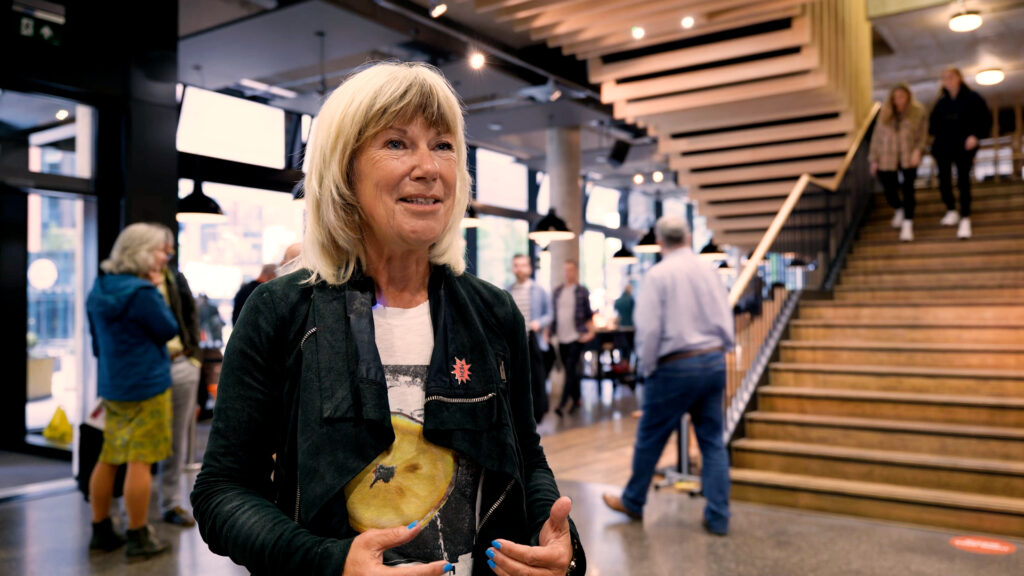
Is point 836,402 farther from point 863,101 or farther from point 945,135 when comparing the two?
point 863,101

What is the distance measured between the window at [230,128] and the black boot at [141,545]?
5473mm

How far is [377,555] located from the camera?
3.01 ft

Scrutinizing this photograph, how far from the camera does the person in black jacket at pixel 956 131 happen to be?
7781 millimetres

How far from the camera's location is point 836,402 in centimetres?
554

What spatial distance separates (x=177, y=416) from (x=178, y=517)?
2.05ft

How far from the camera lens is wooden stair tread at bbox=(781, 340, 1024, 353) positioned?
5.51 m

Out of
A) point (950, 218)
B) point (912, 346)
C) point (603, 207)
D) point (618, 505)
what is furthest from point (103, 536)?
point (603, 207)

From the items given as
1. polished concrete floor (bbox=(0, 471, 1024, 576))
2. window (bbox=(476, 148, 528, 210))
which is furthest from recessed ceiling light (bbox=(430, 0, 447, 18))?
window (bbox=(476, 148, 528, 210))

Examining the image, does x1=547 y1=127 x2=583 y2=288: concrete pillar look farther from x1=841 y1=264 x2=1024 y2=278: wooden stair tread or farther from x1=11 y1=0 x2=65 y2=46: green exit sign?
x1=11 y1=0 x2=65 y2=46: green exit sign

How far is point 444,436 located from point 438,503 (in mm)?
95

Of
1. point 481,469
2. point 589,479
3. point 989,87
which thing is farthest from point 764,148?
point 481,469

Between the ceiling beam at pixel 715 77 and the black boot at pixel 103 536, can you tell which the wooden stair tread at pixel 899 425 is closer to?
the ceiling beam at pixel 715 77

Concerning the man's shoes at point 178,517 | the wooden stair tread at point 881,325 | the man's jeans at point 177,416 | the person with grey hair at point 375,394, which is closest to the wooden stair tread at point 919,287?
the wooden stair tread at point 881,325

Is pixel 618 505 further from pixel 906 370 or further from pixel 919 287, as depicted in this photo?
pixel 919 287
